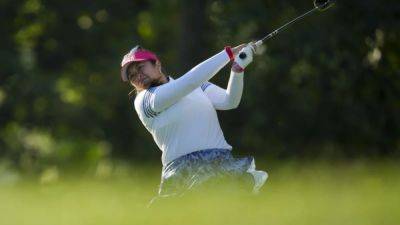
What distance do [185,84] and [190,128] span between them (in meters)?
0.29

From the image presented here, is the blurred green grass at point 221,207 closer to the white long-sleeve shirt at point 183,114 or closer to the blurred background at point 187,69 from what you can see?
the white long-sleeve shirt at point 183,114

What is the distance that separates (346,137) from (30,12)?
5.84 m

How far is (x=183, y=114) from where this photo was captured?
781cm

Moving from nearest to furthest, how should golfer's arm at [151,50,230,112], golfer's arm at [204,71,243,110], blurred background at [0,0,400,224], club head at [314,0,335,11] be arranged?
1. golfer's arm at [151,50,230,112]
2. golfer's arm at [204,71,243,110]
3. club head at [314,0,335,11]
4. blurred background at [0,0,400,224]

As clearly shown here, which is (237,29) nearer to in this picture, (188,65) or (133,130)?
(188,65)

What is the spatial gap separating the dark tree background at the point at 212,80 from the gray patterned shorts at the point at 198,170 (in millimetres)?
12743

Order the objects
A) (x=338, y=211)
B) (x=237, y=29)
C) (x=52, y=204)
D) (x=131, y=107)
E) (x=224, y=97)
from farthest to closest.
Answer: (x=131, y=107) < (x=237, y=29) < (x=224, y=97) < (x=52, y=204) < (x=338, y=211)

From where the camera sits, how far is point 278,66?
69.6ft

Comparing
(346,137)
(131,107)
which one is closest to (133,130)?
(131,107)

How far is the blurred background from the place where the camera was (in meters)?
20.9

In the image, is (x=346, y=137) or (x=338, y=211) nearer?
(x=338, y=211)

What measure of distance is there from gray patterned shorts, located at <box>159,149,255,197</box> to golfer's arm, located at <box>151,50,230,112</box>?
333 mm

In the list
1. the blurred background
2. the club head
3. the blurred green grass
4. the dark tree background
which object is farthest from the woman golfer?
the dark tree background

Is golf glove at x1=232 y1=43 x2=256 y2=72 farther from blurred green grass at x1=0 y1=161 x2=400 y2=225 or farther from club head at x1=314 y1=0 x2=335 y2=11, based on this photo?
club head at x1=314 y1=0 x2=335 y2=11
